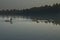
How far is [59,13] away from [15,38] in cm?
319

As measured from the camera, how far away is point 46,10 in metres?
8.56

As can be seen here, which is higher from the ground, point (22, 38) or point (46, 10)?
point (46, 10)

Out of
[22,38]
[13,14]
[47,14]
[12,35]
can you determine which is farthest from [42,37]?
[13,14]

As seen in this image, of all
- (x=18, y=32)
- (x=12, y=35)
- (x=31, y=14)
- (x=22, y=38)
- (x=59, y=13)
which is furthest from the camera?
(x=31, y=14)

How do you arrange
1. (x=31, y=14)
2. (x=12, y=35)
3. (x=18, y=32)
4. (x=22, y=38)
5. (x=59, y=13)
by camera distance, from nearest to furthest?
(x=22, y=38) → (x=12, y=35) → (x=18, y=32) → (x=59, y=13) → (x=31, y=14)

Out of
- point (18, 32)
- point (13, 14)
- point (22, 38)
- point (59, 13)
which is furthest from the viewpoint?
point (13, 14)

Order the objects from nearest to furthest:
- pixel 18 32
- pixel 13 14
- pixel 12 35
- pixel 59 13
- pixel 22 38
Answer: pixel 22 38 < pixel 12 35 < pixel 18 32 < pixel 59 13 < pixel 13 14

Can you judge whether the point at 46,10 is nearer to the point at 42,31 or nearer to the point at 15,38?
the point at 42,31

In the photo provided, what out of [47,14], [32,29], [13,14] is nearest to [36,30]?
[32,29]

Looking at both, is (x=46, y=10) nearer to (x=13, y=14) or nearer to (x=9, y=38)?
(x=13, y=14)

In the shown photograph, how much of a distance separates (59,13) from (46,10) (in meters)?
1.42

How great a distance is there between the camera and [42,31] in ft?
16.4

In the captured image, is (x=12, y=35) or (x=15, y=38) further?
(x=12, y=35)

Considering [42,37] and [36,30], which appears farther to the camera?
[36,30]
